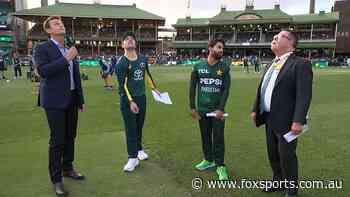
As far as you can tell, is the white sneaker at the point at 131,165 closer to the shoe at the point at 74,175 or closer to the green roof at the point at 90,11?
the shoe at the point at 74,175

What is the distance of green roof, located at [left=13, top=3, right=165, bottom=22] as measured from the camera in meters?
63.9

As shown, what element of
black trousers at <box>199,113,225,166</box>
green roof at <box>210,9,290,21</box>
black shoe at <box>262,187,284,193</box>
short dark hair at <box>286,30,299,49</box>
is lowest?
black shoe at <box>262,187,284,193</box>

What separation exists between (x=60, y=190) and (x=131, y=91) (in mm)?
1773

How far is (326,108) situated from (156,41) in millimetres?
63249

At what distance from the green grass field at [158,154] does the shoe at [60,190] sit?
0.35 ft

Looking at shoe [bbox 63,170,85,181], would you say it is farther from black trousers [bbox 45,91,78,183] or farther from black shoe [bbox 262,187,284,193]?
black shoe [bbox 262,187,284,193]

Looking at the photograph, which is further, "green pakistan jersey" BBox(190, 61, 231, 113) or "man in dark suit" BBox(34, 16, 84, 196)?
"green pakistan jersey" BBox(190, 61, 231, 113)

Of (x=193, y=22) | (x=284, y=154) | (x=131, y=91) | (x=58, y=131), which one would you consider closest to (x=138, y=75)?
(x=131, y=91)

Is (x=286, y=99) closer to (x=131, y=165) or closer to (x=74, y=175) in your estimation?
(x=131, y=165)

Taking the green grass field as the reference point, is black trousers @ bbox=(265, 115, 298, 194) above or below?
above

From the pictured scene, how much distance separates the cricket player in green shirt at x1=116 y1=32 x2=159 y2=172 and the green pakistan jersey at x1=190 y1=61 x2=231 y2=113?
959 millimetres

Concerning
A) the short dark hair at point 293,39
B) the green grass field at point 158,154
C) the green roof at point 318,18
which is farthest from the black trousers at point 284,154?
the green roof at point 318,18

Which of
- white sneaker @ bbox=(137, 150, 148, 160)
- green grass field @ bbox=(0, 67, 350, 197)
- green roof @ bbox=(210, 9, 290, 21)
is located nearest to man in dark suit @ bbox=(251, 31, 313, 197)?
green grass field @ bbox=(0, 67, 350, 197)

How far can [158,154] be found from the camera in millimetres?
5781
